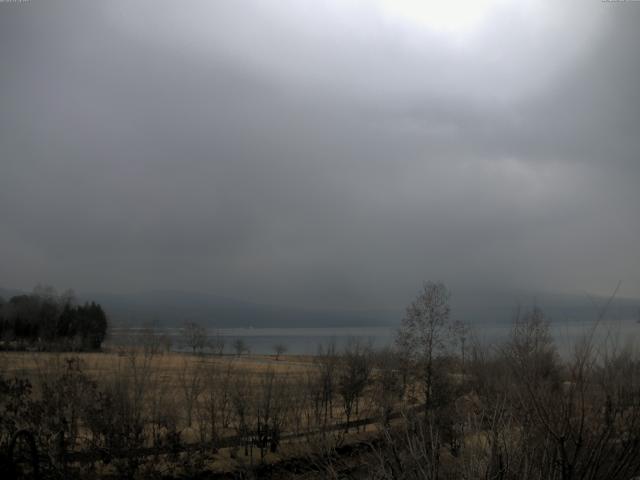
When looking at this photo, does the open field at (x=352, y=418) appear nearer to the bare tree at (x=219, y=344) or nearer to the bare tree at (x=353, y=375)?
the bare tree at (x=353, y=375)

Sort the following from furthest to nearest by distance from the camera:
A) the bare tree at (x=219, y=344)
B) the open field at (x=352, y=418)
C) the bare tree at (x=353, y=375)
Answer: the bare tree at (x=219, y=344) → the bare tree at (x=353, y=375) → the open field at (x=352, y=418)

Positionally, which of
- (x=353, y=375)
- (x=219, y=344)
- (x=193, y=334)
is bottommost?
(x=193, y=334)

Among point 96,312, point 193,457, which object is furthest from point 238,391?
point 96,312

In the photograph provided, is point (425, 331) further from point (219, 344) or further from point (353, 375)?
point (219, 344)

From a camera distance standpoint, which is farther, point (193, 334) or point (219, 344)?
point (193, 334)

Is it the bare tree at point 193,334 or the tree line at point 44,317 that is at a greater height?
the tree line at point 44,317

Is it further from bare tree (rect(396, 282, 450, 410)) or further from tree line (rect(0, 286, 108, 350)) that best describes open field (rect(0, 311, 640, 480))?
tree line (rect(0, 286, 108, 350))

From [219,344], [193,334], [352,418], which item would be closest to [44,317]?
[219,344]

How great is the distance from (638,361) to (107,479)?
16.0 meters

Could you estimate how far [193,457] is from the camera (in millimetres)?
20266

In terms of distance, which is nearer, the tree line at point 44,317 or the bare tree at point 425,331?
the bare tree at point 425,331

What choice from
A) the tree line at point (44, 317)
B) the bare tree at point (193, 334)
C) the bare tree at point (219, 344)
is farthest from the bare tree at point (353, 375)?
the bare tree at point (193, 334)

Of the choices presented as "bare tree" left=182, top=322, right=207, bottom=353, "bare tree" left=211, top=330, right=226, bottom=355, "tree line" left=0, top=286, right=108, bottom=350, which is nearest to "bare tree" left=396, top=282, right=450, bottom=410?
"bare tree" left=211, top=330, right=226, bottom=355

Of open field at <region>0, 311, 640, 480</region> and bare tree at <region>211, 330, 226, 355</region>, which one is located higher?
open field at <region>0, 311, 640, 480</region>
